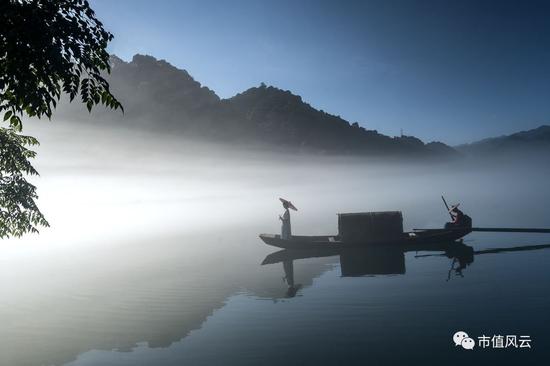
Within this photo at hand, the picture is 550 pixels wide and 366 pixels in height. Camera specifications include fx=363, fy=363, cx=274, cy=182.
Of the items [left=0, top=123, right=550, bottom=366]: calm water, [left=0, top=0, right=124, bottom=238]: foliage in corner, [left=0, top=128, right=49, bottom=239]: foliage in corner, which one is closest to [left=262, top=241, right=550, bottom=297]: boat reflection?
[left=0, top=123, right=550, bottom=366]: calm water

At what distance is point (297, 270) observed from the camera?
33.8 meters

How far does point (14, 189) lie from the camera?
12.6 metres

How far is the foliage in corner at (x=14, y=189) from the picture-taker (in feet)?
41.3

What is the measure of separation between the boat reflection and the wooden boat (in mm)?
1142

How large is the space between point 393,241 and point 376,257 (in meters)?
2.35

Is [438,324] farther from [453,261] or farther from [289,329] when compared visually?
[453,261]

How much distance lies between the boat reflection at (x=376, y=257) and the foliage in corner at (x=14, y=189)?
17447mm

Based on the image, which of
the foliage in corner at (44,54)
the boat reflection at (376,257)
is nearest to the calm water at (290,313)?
the boat reflection at (376,257)

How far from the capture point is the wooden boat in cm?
3628

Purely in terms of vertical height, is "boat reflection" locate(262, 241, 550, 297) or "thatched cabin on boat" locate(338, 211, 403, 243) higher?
"thatched cabin on boat" locate(338, 211, 403, 243)

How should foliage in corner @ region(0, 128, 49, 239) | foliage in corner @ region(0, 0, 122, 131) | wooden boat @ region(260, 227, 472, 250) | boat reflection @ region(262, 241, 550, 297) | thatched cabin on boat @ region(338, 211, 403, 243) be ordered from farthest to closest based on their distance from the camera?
thatched cabin on boat @ region(338, 211, 403, 243) < wooden boat @ region(260, 227, 472, 250) < boat reflection @ region(262, 241, 550, 297) < foliage in corner @ region(0, 128, 49, 239) < foliage in corner @ region(0, 0, 122, 131)

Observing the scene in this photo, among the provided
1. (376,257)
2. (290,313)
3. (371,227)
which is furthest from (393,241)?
(290,313)

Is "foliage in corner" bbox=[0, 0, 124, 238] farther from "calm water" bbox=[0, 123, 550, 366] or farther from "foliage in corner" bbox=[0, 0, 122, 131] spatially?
"calm water" bbox=[0, 123, 550, 366]

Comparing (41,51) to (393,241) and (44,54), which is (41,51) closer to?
(44,54)
